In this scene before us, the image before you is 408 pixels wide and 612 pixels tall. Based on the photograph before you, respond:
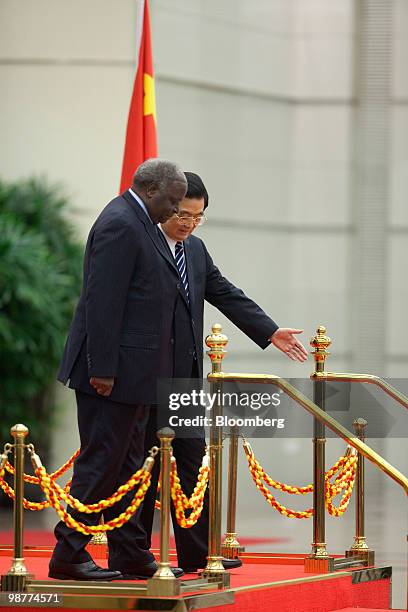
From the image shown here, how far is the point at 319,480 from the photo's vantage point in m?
5.88

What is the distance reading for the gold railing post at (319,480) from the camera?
5.82 meters

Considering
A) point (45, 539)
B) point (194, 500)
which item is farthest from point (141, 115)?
point (45, 539)

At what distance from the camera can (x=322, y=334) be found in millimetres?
5977

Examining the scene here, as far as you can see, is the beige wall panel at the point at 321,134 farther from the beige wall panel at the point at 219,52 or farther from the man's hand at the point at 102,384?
the man's hand at the point at 102,384

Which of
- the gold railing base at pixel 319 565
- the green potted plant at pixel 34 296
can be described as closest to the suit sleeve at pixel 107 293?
the gold railing base at pixel 319 565

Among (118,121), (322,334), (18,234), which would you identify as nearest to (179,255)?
(322,334)

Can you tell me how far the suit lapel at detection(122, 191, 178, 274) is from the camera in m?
5.20

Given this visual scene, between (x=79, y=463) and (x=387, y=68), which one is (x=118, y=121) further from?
(x=79, y=463)

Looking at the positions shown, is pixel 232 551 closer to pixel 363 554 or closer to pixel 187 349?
pixel 363 554

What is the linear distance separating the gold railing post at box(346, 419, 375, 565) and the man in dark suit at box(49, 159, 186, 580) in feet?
4.43

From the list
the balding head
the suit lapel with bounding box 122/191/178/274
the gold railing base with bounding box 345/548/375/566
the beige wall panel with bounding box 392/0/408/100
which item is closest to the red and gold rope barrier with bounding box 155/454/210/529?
the suit lapel with bounding box 122/191/178/274

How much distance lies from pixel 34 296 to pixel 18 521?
22.6 ft

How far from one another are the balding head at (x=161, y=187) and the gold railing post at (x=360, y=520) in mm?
1678

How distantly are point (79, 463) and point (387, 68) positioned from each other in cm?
954
